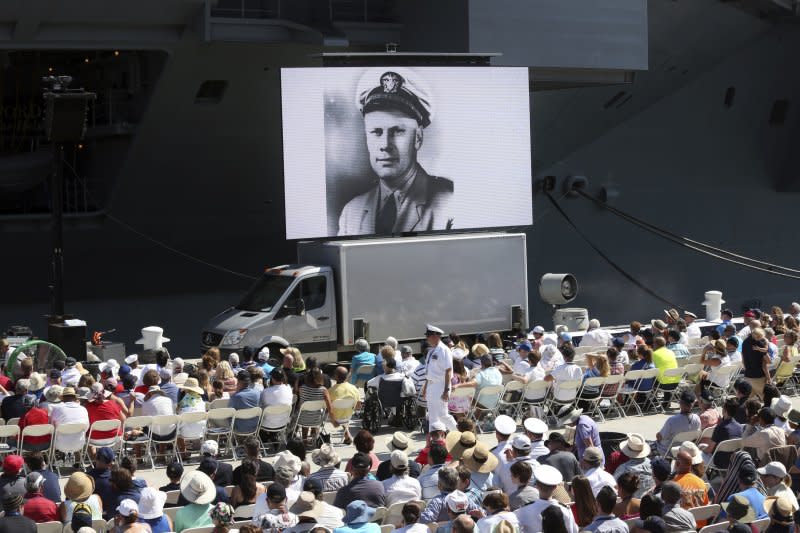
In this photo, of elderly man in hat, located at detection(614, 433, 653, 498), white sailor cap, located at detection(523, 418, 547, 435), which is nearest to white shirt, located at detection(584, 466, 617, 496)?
elderly man in hat, located at detection(614, 433, 653, 498)

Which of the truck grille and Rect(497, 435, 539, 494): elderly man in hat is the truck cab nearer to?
the truck grille

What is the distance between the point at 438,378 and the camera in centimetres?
1463

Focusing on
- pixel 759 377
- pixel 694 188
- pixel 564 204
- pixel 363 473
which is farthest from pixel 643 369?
pixel 694 188

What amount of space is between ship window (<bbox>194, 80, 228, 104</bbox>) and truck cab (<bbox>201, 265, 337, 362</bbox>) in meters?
5.33

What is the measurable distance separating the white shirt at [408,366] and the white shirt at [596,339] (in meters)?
3.20

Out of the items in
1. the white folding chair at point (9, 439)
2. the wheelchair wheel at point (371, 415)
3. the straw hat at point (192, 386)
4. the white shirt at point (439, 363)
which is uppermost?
the white shirt at point (439, 363)

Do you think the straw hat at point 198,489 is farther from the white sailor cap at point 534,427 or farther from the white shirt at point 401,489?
the white sailor cap at point 534,427

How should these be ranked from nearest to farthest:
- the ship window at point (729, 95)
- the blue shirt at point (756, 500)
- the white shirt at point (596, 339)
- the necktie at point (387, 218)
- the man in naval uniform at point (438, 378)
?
1. the blue shirt at point (756, 500)
2. the man in naval uniform at point (438, 378)
3. the white shirt at point (596, 339)
4. the necktie at point (387, 218)
5. the ship window at point (729, 95)

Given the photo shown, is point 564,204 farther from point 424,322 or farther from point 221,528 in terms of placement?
point 221,528

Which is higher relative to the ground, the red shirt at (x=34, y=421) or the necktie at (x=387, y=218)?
the necktie at (x=387, y=218)

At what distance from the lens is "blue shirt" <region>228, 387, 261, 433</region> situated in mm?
14312

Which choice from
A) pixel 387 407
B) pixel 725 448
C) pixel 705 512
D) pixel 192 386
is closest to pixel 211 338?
pixel 387 407

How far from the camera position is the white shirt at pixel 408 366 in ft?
53.3

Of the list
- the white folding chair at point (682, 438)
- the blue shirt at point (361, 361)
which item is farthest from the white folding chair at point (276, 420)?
the white folding chair at point (682, 438)
